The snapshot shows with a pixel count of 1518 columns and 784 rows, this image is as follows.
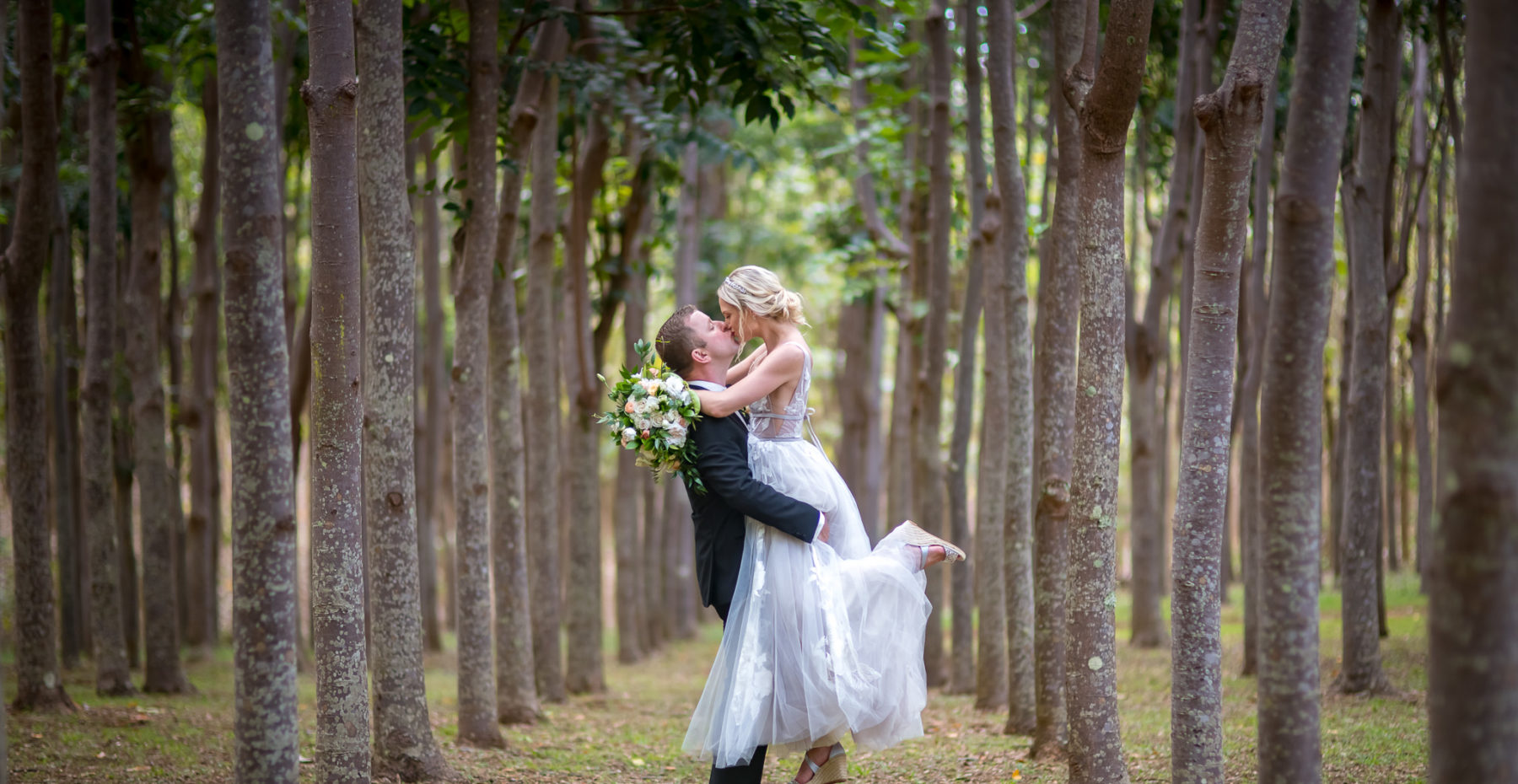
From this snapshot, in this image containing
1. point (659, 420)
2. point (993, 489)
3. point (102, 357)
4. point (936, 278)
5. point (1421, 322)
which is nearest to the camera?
point (659, 420)

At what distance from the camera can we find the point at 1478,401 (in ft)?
7.18

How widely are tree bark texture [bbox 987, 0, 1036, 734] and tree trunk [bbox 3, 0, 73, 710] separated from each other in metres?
6.06

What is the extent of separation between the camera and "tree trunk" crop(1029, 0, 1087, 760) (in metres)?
5.44

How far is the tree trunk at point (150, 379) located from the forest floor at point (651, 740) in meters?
0.58

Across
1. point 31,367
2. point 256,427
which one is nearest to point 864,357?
point 31,367

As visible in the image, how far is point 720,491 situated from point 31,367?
546 centimetres

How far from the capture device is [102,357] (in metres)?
7.88

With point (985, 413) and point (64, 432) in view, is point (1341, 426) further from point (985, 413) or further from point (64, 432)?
point (64, 432)

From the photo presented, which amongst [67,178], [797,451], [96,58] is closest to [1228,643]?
[797,451]

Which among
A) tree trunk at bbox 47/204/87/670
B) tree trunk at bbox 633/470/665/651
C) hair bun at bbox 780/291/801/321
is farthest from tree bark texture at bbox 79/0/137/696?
tree trunk at bbox 633/470/665/651

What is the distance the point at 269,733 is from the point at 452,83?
395 cm

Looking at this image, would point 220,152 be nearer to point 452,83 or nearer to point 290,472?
point 290,472

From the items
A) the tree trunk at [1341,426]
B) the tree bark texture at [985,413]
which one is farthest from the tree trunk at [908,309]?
the tree trunk at [1341,426]

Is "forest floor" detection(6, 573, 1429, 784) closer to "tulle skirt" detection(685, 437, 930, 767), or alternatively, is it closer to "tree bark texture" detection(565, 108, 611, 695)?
"tree bark texture" detection(565, 108, 611, 695)
